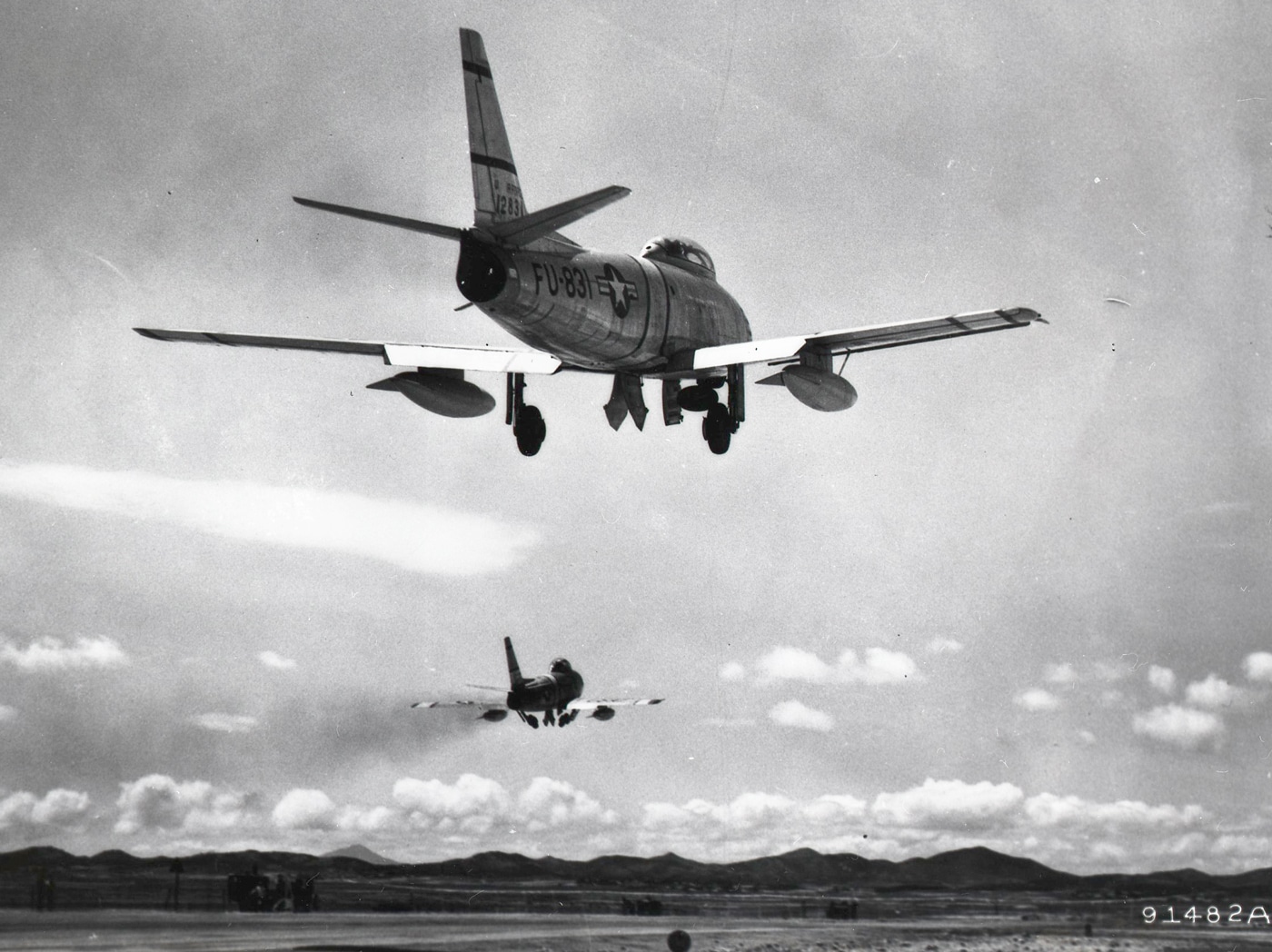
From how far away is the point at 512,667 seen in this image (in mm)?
33531

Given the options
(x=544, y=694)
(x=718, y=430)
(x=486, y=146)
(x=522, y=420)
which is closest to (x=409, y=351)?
(x=522, y=420)

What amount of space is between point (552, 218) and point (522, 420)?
152 inches

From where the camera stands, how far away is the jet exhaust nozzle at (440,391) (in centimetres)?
1678

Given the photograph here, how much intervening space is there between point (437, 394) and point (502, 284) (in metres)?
2.20

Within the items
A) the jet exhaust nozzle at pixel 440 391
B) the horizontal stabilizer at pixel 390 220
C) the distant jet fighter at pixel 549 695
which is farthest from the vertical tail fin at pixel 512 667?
the horizontal stabilizer at pixel 390 220

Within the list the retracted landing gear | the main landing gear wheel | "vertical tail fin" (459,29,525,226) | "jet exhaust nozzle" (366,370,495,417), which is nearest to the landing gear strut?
the main landing gear wheel

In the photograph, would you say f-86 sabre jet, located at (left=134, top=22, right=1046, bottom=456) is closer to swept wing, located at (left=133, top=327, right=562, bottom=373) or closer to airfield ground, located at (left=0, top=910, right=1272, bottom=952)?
swept wing, located at (left=133, top=327, right=562, bottom=373)

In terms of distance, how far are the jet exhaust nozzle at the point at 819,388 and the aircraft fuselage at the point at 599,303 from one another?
5.41ft

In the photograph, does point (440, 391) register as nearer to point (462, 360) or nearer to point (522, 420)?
point (462, 360)

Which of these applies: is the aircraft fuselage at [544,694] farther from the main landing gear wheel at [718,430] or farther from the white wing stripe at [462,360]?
the white wing stripe at [462,360]

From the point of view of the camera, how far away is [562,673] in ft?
109

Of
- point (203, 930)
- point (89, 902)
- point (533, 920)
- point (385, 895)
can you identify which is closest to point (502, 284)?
point (203, 930)

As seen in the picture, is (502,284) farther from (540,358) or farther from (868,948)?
(868,948)

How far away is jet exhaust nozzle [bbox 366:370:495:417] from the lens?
1678cm
